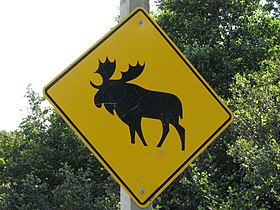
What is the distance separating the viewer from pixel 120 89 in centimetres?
316

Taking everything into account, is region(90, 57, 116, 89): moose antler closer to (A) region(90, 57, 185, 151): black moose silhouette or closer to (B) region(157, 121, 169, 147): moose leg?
(A) region(90, 57, 185, 151): black moose silhouette

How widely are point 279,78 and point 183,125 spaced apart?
22.3 feet

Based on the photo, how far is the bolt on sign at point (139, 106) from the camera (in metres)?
3.06

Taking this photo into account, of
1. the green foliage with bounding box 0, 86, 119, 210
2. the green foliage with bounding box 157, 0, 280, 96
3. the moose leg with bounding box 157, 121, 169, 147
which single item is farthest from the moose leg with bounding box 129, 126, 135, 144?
the green foliage with bounding box 157, 0, 280, 96

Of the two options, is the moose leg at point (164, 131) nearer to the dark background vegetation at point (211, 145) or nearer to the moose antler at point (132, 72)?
the moose antler at point (132, 72)

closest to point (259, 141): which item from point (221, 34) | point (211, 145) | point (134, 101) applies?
point (211, 145)

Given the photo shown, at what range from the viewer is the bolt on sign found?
3.06 meters

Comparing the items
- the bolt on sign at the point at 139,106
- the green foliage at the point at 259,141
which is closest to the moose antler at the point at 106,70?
the bolt on sign at the point at 139,106

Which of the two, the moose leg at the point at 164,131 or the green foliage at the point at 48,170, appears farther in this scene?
the green foliage at the point at 48,170

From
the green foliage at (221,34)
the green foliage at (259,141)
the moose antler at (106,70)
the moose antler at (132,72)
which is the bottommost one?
the green foliage at (259,141)

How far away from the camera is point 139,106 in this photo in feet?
10.4

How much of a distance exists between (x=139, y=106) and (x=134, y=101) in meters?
0.04

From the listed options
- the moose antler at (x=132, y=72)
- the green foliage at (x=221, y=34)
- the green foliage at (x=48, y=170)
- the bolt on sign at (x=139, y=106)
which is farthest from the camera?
the green foliage at (x=221, y=34)

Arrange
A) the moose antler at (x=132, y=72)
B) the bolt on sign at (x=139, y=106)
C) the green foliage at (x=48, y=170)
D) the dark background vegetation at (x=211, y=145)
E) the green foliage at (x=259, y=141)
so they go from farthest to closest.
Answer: the green foliage at (x=48, y=170), the dark background vegetation at (x=211, y=145), the green foliage at (x=259, y=141), the moose antler at (x=132, y=72), the bolt on sign at (x=139, y=106)
